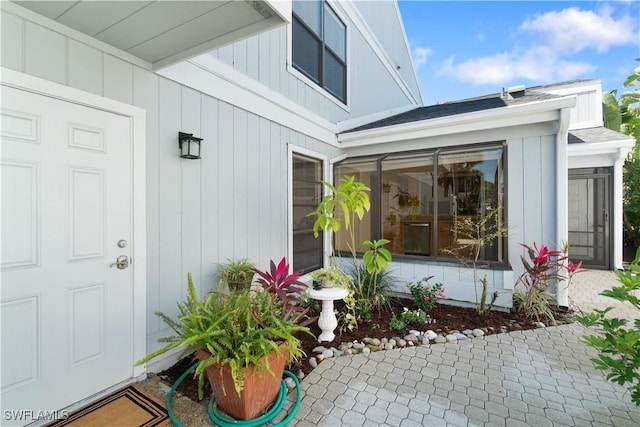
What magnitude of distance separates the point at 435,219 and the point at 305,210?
2.22 metres

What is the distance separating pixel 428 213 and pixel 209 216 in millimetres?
3627

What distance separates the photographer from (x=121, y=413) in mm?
2053

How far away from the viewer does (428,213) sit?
4.96m

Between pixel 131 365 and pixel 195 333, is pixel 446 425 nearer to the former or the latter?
pixel 195 333

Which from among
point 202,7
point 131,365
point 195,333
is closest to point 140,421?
point 131,365

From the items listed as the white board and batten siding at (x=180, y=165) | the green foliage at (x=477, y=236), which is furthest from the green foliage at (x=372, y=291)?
the white board and batten siding at (x=180, y=165)

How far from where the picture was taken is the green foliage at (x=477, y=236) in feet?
13.5

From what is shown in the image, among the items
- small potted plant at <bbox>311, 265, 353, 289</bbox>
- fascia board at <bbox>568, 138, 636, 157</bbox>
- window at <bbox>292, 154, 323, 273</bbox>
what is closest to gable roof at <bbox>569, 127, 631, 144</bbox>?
fascia board at <bbox>568, 138, 636, 157</bbox>

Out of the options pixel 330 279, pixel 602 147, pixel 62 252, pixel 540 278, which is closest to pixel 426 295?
pixel 540 278

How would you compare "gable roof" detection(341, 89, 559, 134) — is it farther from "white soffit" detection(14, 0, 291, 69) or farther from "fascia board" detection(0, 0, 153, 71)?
"fascia board" detection(0, 0, 153, 71)

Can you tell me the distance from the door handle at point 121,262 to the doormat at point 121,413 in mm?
997

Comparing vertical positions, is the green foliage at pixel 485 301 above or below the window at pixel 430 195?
below

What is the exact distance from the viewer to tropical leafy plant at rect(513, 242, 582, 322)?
3807 millimetres

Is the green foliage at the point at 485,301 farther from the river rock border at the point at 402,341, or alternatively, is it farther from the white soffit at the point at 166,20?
the white soffit at the point at 166,20
